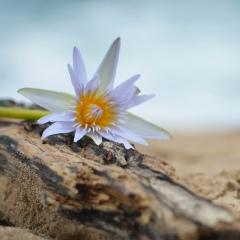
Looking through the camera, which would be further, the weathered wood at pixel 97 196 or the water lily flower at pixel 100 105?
the water lily flower at pixel 100 105

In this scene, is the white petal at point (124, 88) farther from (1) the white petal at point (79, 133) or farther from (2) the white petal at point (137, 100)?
(1) the white petal at point (79, 133)

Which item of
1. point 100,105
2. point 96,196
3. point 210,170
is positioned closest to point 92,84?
point 100,105

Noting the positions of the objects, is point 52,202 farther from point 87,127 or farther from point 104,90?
point 104,90

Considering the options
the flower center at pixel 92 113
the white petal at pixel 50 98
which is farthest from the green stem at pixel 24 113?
the flower center at pixel 92 113

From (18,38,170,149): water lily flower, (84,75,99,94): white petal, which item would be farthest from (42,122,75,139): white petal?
(84,75,99,94): white petal

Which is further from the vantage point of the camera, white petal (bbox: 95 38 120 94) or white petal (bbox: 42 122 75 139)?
white petal (bbox: 95 38 120 94)

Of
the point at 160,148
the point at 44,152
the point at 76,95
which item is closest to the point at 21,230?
the point at 44,152

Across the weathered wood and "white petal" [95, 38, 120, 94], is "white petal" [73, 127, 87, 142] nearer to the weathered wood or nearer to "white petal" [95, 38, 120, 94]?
the weathered wood

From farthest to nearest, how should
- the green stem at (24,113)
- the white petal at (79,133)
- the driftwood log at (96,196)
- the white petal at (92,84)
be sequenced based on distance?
the green stem at (24,113) → the white petal at (92,84) → the white petal at (79,133) → the driftwood log at (96,196)

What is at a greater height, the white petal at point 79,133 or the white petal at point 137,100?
the white petal at point 137,100
